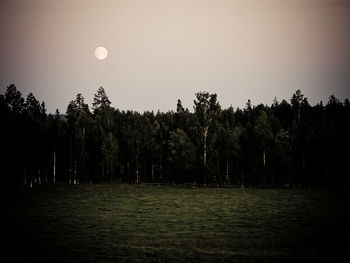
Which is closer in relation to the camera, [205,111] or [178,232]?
[178,232]

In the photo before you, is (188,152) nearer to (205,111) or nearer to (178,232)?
(205,111)

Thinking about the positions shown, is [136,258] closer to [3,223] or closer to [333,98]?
[3,223]

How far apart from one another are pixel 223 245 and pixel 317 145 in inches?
1994

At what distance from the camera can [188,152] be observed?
71375 millimetres

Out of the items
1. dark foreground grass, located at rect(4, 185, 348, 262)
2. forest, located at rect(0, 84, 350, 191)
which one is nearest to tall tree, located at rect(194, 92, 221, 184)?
forest, located at rect(0, 84, 350, 191)

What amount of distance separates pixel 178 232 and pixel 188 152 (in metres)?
45.7

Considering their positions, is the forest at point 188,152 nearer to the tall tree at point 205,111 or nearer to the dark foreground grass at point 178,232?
the tall tree at point 205,111

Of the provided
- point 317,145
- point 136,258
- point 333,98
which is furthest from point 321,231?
point 333,98

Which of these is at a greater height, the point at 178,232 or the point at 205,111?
the point at 205,111

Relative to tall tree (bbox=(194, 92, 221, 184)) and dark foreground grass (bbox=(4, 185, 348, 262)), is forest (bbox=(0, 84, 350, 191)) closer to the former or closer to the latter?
tall tree (bbox=(194, 92, 221, 184))

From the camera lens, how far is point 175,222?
3012 cm

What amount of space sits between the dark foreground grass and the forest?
72.5ft

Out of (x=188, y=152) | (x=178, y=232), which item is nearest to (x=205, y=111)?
(x=188, y=152)

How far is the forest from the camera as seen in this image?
2334 inches
